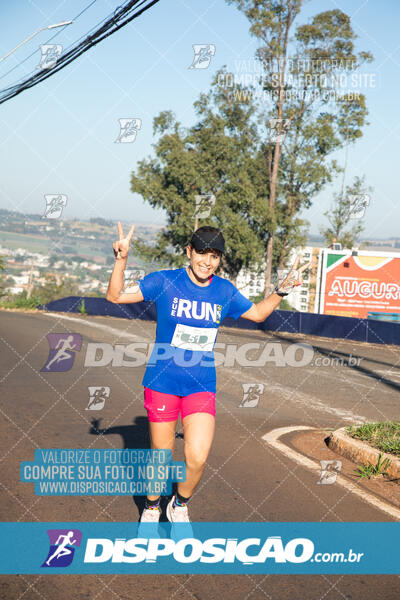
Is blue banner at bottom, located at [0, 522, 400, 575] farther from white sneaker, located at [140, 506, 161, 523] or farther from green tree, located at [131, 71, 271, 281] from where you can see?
green tree, located at [131, 71, 271, 281]

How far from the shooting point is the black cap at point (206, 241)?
4.14m

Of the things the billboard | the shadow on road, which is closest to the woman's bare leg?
the shadow on road

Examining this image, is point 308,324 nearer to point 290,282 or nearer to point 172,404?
point 290,282

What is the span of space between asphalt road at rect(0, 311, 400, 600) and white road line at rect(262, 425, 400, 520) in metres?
0.09

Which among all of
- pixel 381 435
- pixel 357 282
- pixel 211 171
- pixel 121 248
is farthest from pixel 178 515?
pixel 211 171

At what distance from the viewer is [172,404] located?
410 centimetres

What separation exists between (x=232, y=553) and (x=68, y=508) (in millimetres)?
1421

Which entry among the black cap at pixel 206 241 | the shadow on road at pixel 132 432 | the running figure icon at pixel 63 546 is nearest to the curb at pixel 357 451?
the shadow on road at pixel 132 432

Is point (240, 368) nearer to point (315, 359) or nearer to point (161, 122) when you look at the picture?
point (315, 359)

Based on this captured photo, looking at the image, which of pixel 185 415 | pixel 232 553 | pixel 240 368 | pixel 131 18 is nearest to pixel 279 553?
pixel 232 553

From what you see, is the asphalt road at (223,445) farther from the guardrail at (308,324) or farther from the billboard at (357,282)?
the billboard at (357,282)

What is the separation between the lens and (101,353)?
16.7 meters

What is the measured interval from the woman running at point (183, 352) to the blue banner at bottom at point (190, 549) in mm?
184

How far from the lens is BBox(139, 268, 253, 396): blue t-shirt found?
4.07 m
